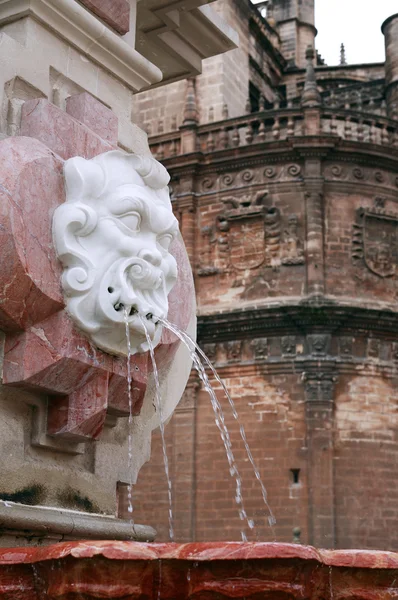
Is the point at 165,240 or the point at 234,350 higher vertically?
the point at 234,350

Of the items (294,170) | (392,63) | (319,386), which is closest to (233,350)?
(319,386)

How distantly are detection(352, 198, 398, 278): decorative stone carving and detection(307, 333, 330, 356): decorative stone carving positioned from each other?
1.98 m

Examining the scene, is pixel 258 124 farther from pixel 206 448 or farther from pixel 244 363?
pixel 206 448

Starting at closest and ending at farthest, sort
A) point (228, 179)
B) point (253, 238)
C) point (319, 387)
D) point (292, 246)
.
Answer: point (319, 387)
point (292, 246)
point (253, 238)
point (228, 179)

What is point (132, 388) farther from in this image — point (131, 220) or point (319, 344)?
point (319, 344)

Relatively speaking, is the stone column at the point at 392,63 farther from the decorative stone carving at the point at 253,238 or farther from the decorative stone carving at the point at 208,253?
the decorative stone carving at the point at 208,253

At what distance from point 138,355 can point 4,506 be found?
896 millimetres

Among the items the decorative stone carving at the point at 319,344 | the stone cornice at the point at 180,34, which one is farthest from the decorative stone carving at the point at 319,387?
the stone cornice at the point at 180,34

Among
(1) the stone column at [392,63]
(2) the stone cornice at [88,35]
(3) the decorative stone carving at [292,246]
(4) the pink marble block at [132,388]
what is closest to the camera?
(4) the pink marble block at [132,388]

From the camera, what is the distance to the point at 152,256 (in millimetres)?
3984

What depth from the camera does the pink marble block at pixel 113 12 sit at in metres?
4.62

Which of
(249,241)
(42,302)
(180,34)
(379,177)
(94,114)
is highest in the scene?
(379,177)

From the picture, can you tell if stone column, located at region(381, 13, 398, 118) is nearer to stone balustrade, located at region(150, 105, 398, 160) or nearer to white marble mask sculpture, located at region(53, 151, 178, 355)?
stone balustrade, located at region(150, 105, 398, 160)

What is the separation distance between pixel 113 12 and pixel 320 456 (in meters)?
16.0
